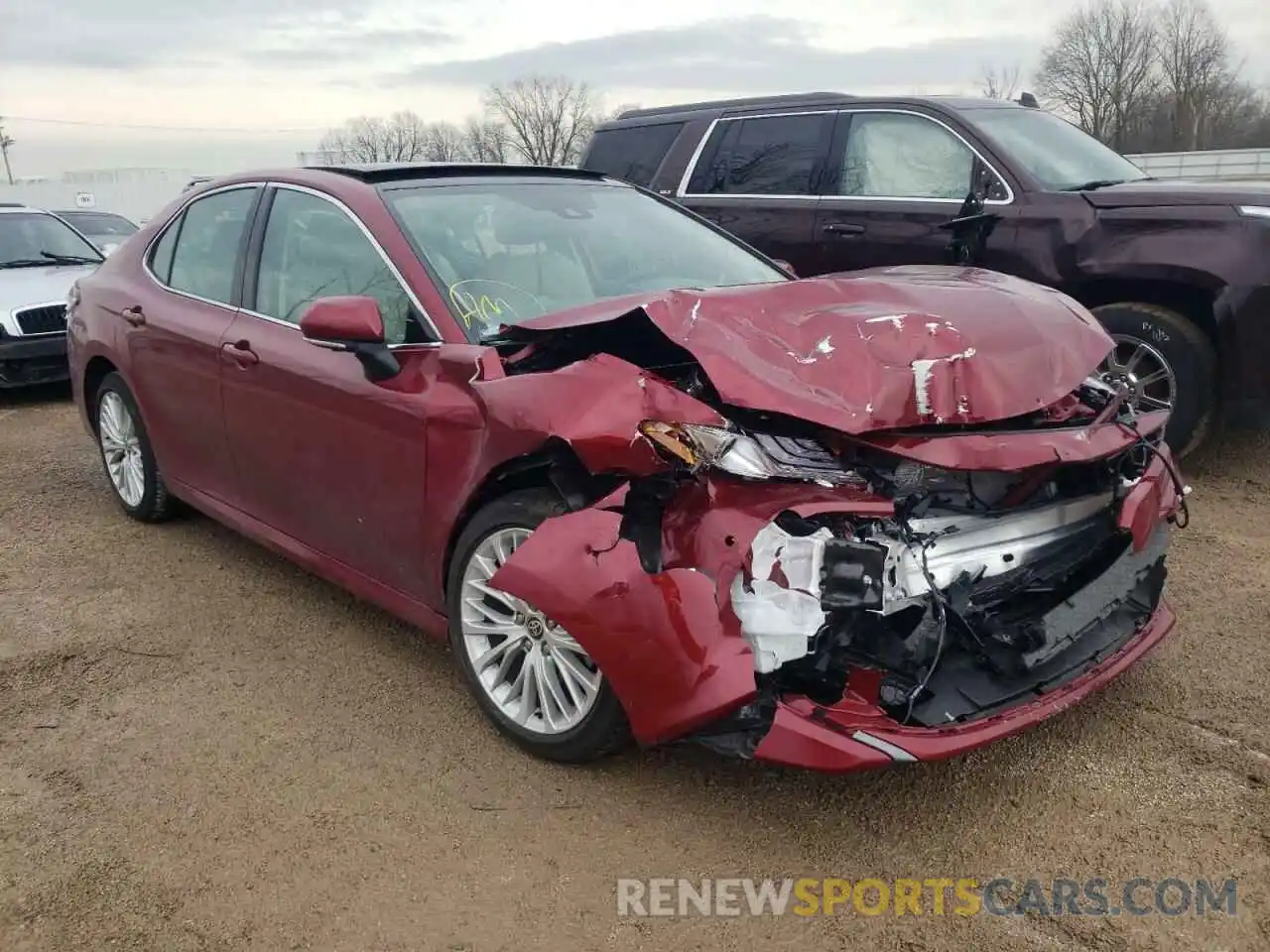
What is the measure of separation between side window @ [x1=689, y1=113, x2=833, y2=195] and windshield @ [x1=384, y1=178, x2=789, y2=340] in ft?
8.60

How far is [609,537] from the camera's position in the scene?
260 cm

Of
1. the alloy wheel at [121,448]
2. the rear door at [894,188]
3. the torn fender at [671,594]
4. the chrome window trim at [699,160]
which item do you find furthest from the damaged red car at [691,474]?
the chrome window trim at [699,160]

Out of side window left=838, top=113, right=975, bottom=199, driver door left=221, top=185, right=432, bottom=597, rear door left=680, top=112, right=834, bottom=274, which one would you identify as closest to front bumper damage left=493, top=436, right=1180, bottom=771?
driver door left=221, top=185, right=432, bottom=597

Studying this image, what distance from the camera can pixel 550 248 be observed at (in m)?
3.70

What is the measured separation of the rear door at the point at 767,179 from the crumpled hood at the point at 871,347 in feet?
11.7

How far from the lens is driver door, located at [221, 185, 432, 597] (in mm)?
3311

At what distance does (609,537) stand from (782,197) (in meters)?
4.65

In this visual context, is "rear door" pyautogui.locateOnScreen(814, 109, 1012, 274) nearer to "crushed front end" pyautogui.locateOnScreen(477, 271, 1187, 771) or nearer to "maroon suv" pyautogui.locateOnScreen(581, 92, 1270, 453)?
"maroon suv" pyautogui.locateOnScreen(581, 92, 1270, 453)

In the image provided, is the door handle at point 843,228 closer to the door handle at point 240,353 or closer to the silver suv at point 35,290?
the door handle at point 240,353

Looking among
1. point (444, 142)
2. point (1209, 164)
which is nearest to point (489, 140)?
point (444, 142)

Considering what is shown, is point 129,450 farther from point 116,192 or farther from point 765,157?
point 116,192

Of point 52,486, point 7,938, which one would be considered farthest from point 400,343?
point 52,486

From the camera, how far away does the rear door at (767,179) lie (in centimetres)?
662

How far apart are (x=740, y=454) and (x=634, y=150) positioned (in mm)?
5583
